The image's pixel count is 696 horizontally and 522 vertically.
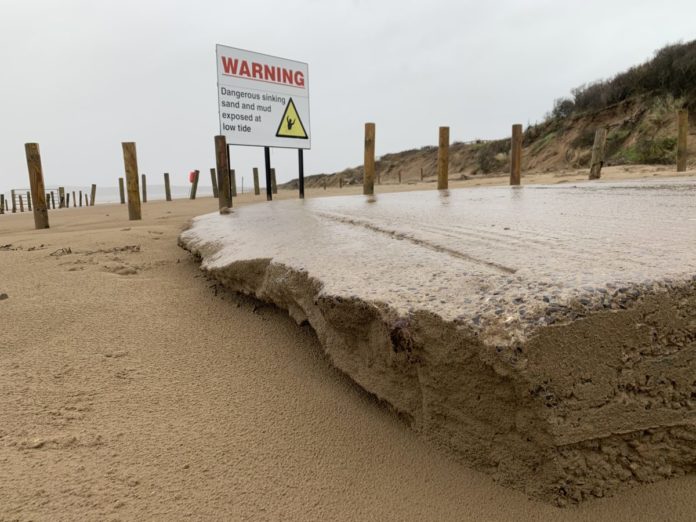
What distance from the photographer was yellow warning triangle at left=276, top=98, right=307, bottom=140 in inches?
305

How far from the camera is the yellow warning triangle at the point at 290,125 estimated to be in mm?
7750

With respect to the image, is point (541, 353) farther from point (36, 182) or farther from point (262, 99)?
point (262, 99)

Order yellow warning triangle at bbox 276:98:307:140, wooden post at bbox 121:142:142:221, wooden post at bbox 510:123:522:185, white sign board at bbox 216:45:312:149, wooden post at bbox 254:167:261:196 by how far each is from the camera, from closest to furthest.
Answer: wooden post at bbox 121:142:142:221 → white sign board at bbox 216:45:312:149 → yellow warning triangle at bbox 276:98:307:140 → wooden post at bbox 510:123:522:185 → wooden post at bbox 254:167:261:196

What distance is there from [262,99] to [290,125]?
65 cm

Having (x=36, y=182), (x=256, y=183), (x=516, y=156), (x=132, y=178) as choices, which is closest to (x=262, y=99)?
(x=132, y=178)

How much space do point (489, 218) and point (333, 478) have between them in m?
1.91

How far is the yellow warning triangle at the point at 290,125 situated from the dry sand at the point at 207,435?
6.16 m

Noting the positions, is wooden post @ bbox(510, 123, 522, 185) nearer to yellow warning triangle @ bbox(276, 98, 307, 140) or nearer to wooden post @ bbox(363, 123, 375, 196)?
wooden post @ bbox(363, 123, 375, 196)

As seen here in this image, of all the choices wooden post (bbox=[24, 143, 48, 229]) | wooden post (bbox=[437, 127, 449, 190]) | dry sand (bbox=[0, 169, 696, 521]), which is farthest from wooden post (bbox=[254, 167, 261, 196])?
dry sand (bbox=[0, 169, 696, 521])

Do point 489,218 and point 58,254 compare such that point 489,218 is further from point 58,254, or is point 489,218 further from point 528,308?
point 58,254

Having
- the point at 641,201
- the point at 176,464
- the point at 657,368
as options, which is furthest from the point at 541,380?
the point at 641,201

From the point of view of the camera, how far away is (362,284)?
1.39 meters

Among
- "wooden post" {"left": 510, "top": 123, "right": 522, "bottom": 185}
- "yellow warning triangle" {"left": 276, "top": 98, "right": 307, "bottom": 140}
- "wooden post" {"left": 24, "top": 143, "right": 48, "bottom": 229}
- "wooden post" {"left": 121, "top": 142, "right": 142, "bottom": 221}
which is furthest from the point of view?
"wooden post" {"left": 510, "top": 123, "right": 522, "bottom": 185}

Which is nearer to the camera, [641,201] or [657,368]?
[657,368]
